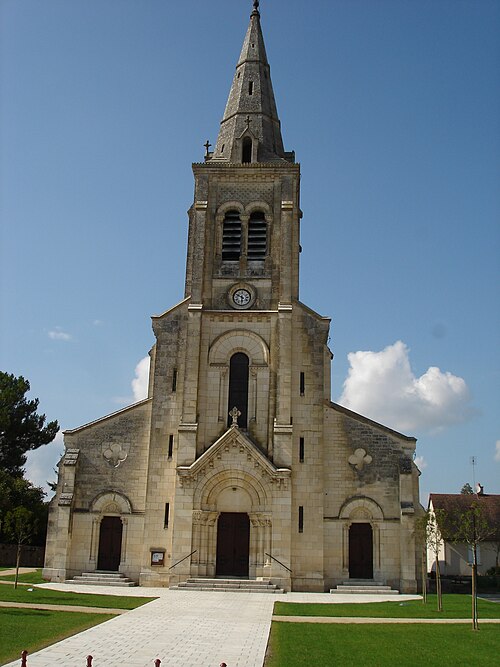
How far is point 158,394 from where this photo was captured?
110 ft

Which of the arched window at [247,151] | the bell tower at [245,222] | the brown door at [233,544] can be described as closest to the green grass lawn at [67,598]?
the brown door at [233,544]

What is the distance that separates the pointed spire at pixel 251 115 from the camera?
37.7 meters

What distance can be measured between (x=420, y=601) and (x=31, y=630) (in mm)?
16149

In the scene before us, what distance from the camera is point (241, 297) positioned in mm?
35125

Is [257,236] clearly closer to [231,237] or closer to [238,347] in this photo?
[231,237]

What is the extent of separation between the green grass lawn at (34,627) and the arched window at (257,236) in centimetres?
2024

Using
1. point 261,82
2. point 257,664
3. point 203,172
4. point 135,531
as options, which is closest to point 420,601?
point 135,531

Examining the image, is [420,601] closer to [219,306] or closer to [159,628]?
[159,628]

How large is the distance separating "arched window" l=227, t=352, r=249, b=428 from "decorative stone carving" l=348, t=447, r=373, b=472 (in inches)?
207

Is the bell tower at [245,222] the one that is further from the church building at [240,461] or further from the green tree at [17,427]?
the green tree at [17,427]

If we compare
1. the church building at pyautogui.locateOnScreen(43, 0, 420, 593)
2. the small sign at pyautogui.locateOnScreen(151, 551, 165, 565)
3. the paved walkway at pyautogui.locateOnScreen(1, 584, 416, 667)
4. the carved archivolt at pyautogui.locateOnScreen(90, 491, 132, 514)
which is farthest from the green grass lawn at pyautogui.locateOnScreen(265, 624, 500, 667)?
the carved archivolt at pyautogui.locateOnScreen(90, 491, 132, 514)

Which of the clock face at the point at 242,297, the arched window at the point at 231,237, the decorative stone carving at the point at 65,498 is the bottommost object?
the decorative stone carving at the point at 65,498

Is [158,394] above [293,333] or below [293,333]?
below

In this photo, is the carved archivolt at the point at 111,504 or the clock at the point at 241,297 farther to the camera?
the clock at the point at 241,297
